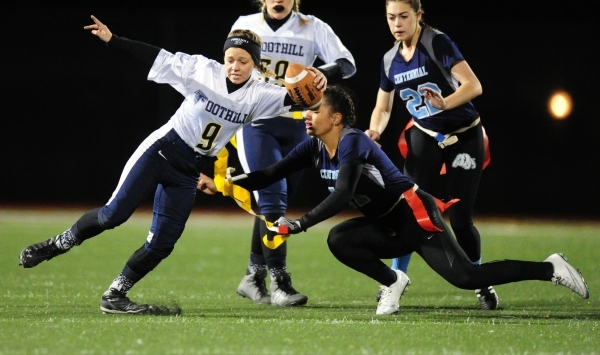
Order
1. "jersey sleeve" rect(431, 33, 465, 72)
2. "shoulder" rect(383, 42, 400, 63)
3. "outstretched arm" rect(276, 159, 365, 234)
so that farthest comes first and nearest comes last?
"shoulder" rect(383, 42, 400, 63)
"jersey sleeve" rect(431, 33, 465, 72)
"outstretched arm" rect(276, 159, 365, 234)

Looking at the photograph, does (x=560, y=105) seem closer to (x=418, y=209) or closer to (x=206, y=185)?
(x=418, y=209)

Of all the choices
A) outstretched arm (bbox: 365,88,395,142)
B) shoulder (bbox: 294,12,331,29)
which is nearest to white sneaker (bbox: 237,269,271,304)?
outstretched arm (bbox: 365,88,395,142)

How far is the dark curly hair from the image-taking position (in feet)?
15.6

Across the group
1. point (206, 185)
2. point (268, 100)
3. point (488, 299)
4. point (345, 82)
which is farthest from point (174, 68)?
point (345, 82)

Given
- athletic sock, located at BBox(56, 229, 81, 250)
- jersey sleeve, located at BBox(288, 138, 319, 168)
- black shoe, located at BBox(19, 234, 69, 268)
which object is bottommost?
black shoe, located at BBox(19, 234, 69, 268)

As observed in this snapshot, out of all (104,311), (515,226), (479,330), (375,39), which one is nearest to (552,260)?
(479,330)

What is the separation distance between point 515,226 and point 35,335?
961 cm

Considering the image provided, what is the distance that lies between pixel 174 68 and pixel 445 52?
63.4 inches

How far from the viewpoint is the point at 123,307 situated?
4.76 metres

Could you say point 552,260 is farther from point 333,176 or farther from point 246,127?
point 246,127

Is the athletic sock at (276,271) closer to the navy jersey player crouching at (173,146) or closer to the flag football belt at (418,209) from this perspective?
the navy jersey player crouching at (173,146)

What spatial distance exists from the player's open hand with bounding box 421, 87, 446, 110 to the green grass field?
1.17m

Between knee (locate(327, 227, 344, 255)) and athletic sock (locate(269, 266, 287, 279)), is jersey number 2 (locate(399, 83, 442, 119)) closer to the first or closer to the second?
knee (locate(327, 227, 344, 255))

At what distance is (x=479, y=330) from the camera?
4227 millimetres
